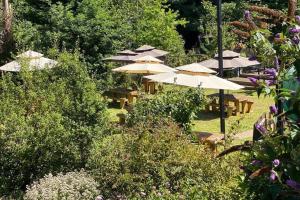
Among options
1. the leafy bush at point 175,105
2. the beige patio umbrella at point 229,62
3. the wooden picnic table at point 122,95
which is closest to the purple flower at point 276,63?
the leafy bush at point 175,105

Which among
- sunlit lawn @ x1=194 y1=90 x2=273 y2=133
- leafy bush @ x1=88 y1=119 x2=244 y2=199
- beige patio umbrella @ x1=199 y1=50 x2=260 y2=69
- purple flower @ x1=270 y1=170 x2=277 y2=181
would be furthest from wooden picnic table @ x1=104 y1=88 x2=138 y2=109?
purple flower @ x1=270 y1=170 x2=277 y2=181

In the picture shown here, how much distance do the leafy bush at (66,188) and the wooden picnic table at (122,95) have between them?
1017 centimetres

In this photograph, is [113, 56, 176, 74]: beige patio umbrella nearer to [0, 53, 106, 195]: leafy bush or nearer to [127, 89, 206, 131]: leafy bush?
[127, 89, 206, 131]: leafy bush

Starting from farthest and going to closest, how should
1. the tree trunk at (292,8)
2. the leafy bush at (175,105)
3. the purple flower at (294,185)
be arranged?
the leafy bush at (175,105) < the tree trunk at (292,8) < the purple flower at (294,185)

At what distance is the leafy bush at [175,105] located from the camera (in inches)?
356

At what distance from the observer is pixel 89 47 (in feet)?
65.2

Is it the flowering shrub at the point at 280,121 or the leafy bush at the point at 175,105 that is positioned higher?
the flowering shrub at the point at 280,121

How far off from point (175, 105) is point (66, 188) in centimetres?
384

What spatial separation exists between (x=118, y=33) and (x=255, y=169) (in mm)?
17913

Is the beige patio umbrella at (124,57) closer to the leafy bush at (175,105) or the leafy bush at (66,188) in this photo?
the leafy bush at (175,105)

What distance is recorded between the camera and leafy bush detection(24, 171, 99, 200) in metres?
6.27

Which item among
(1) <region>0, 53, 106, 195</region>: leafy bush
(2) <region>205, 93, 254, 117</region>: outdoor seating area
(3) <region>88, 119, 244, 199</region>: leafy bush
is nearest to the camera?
(3) <region>88, 119, 244, 199</region>: leafy bush

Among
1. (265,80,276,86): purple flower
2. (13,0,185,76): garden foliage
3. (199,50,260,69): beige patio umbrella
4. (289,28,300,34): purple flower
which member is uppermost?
(289,28,300,34): purple flower

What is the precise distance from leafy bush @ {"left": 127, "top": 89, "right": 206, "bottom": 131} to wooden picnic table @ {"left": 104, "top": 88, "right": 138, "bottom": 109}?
6.89m
